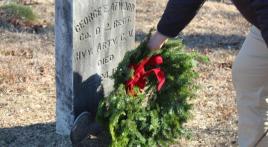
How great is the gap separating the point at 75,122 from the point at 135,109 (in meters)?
0.40

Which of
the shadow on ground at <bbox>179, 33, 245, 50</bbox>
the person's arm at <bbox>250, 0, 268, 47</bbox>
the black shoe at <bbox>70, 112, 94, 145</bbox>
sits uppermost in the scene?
the person's arm at <bbox>250, 0, 268, 47</bbox>

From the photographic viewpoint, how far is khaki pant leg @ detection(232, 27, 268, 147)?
3051 mm

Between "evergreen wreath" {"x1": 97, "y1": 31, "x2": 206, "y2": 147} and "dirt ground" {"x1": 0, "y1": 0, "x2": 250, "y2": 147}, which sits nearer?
"evergreen wreath" {"x1": 97, "y1": 31, "x2": 206, "y2": 147}

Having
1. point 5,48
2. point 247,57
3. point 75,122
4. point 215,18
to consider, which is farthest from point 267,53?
point 215,18

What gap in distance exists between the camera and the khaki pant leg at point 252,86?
10.0 ft

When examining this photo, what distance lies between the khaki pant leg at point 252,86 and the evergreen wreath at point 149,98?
0.51 meters

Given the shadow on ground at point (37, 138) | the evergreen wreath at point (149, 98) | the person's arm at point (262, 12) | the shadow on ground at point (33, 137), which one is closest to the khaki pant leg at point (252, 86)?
the evergreen wreath at point (149, 98)

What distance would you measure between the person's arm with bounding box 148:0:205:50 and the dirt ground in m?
1.15

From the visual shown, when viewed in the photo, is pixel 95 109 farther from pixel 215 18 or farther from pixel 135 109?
pixel 215 18

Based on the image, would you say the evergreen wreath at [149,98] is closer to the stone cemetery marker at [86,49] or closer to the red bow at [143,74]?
the red bow at [143,74]

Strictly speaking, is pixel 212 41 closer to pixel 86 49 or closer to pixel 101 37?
pixel 101 37

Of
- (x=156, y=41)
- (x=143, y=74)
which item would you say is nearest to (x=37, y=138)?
(x=143, y=74)

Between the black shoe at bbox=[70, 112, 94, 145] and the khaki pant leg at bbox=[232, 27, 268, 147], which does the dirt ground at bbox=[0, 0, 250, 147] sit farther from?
the khaki pant leg at bbox=[232, 27, 268, 147]

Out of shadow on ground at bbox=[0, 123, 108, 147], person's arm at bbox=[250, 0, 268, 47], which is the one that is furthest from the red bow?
person's arm at bbox=[250, 0, 268, 47]
